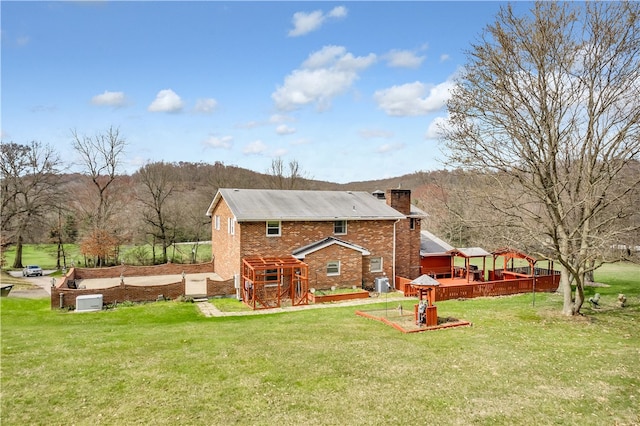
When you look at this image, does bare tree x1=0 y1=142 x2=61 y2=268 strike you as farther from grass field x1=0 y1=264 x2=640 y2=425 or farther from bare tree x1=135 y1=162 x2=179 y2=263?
grass field x1=0 y1=264 x2=640 y2=425

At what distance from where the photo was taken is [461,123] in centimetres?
1609

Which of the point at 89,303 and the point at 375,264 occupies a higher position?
the point at 375,264

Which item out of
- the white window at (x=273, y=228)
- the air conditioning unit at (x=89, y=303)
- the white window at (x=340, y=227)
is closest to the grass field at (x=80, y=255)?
the white window at (x=273, y=228)

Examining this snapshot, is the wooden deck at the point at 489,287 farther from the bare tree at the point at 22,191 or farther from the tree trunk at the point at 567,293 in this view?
the bare tree at the point at 22,191

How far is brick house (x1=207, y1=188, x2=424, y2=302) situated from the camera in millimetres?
23875

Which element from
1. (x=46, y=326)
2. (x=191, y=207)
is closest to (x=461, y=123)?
(x=46, y=326)

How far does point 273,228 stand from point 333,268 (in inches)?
170

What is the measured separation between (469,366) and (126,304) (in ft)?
58.4

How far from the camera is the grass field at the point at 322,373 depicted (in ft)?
28.2

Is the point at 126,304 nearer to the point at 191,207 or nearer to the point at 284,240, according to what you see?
the point at 284,240

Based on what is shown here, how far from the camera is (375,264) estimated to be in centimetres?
2692

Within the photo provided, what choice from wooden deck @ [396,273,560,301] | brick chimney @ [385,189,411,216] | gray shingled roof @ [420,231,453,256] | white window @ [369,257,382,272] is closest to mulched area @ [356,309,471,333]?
wooden deck @ [396,273,560,301]

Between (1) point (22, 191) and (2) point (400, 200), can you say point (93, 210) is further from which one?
(2) point (400, 200)

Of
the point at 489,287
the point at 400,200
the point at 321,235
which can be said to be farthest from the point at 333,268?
the point at 489,287
